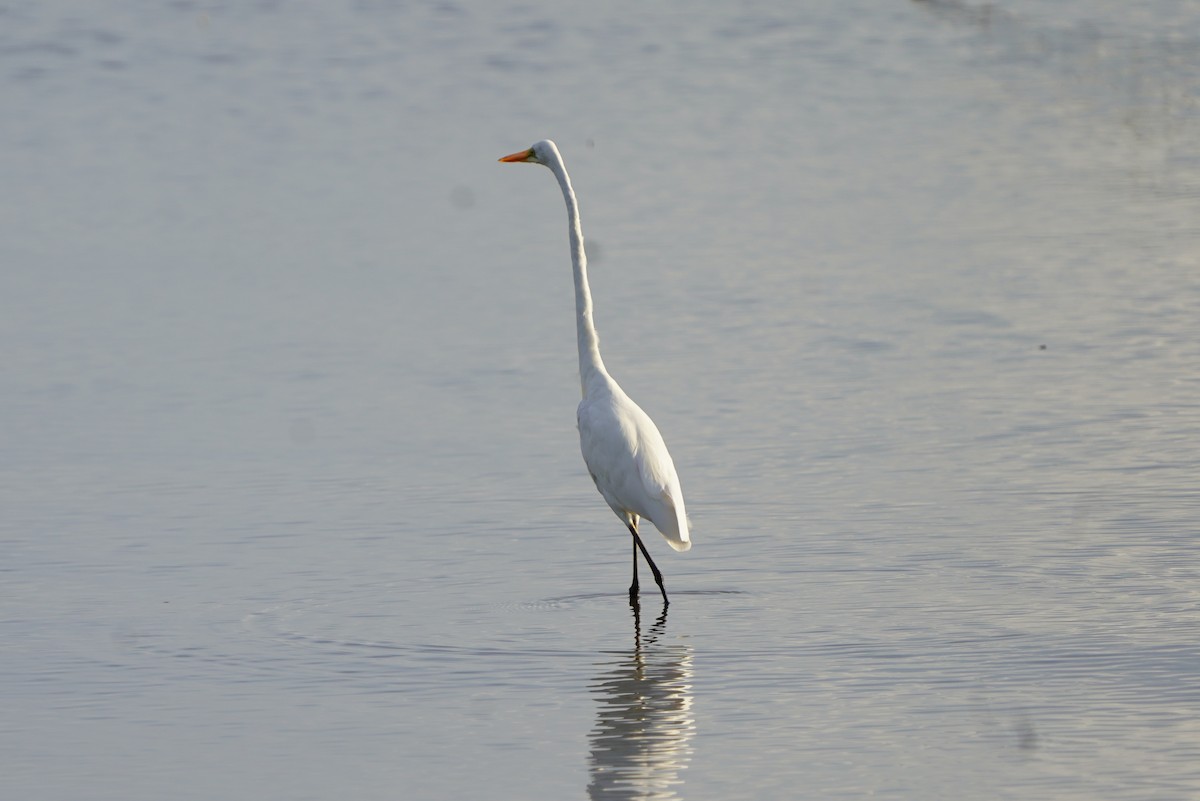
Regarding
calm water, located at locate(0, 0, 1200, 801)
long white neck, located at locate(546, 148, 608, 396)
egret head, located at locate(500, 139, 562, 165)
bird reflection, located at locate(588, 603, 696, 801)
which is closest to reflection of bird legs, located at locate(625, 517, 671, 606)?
calm water, located at locate(0, 0, 1200, 801)

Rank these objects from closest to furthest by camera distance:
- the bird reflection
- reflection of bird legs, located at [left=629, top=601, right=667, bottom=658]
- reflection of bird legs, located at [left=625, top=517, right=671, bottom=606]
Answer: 1. the bird reflection
2. reflection of bird legs, located at [left=629, top=601, right=667, bottom=658]
3. reflection of bird legs, located at [left=625, top=517, right=671, bottom=606]

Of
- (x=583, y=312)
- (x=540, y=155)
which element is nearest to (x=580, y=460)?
(x=583, y=312)

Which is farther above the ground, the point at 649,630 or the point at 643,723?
the point at 643,723

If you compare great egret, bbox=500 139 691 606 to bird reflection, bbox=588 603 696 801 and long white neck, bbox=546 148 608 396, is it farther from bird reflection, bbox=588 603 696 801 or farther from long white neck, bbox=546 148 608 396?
bird reflection, bbox=588 603 696 801

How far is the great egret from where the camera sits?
6902mm

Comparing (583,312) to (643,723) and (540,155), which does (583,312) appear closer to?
(540,155)

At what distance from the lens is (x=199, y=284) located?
1243cm

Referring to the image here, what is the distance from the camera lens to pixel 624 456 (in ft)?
23.3

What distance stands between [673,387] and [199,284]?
389cm

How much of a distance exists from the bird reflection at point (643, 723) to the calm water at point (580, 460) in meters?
0.02

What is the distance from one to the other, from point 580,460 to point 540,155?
136 cm

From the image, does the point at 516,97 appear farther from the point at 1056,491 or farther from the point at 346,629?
the point at 346,629

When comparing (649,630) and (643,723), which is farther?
(649,630)

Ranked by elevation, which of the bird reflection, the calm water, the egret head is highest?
the egret head
